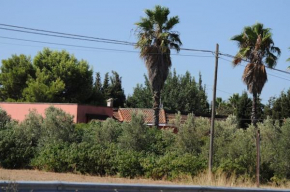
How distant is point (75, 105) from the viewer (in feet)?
146

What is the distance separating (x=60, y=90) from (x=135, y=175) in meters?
36.1

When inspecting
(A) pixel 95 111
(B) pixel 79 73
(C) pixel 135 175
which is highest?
(B) pixel 79 73

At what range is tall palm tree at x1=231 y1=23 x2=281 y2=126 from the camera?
43.3 metres

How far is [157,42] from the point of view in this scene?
136 feet

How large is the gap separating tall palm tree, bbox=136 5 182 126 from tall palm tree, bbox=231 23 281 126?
5555mm

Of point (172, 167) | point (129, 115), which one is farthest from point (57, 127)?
point (129, 115)

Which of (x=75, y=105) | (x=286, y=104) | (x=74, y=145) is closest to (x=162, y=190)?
(x=74, y=145)

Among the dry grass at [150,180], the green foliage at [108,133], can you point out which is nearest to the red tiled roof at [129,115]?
the green foliage at [108,133]

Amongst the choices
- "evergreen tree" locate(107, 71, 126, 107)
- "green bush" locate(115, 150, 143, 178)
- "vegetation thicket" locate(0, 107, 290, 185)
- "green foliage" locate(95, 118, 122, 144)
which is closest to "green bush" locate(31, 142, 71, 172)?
"vegetation thicket" locate(0, 107, 290, 185)

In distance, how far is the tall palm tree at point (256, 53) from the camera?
43.3 meters

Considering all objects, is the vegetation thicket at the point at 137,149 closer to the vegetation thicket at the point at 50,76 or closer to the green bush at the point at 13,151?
the green bush at the point at 13,151

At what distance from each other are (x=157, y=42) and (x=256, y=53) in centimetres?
829

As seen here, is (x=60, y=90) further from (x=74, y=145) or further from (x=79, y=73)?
(x=74, y=145)

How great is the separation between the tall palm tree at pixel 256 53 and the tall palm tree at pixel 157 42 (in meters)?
5.55
